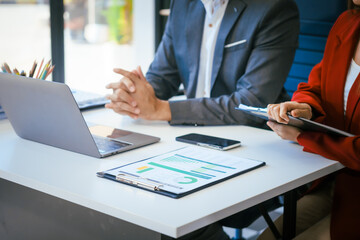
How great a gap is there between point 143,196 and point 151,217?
0.39 feet

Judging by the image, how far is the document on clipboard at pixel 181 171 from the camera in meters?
1.21

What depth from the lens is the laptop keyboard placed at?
1493 millimetres

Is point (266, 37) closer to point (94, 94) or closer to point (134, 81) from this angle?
point (134, 81)

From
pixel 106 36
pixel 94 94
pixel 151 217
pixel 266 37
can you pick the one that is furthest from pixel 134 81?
pixel 106 36

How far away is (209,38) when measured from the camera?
2.13 meters

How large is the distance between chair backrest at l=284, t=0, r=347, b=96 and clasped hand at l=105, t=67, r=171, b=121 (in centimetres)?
77

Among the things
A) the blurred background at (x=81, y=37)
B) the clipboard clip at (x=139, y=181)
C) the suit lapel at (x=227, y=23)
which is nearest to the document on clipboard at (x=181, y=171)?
the clipboard clip at (x=139, y=181)

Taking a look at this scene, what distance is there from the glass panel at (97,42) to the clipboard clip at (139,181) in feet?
14.8

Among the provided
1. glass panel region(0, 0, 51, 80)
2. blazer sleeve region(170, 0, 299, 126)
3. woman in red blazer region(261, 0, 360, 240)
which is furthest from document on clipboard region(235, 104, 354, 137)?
glass panel region(0, 0, 51, 80)

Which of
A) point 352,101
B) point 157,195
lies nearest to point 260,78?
point 352,101

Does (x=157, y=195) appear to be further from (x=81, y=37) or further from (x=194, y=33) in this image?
(x=81, y=37)

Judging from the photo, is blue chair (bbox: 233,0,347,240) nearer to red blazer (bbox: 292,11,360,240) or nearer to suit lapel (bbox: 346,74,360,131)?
red blazer (bbox: 292,11,360,240)

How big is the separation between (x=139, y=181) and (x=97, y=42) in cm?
595

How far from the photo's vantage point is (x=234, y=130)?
1812 mm
